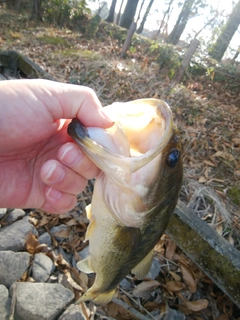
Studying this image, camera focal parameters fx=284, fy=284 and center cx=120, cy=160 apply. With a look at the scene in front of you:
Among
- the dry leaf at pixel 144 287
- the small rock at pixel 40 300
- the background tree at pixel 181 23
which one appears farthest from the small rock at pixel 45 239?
the background tree at pixel 181 23

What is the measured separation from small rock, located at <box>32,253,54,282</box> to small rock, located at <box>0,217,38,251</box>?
0.21 m

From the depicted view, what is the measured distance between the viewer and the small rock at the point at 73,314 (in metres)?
2.49

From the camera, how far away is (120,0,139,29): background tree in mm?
17031

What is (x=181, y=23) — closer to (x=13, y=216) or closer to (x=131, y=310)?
(x=13, y=216)

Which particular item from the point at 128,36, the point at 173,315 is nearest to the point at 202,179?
the point at 173,315

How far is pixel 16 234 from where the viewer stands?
299 centimetres

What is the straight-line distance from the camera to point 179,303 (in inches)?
122

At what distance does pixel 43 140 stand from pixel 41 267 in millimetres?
1558

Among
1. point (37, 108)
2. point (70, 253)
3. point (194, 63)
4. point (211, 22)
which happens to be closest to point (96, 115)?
point (37, 108)

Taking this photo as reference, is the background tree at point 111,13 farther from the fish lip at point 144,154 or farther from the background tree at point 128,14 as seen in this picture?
the fish lip at point 144,154

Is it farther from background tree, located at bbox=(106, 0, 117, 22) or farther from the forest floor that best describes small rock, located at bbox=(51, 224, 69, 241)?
background tree, located at bbox=(106, 0, 117, 22)

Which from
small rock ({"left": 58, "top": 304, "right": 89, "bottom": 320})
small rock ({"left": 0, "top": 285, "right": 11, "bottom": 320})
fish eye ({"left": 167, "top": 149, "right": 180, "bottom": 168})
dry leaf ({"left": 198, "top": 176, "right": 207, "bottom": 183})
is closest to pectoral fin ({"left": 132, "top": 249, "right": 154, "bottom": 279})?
small rock ({"left": 58, "top": 304, "right": 89, "bottom": 320})

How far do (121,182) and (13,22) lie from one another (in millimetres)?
12930

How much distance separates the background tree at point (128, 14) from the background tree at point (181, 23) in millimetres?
3165
